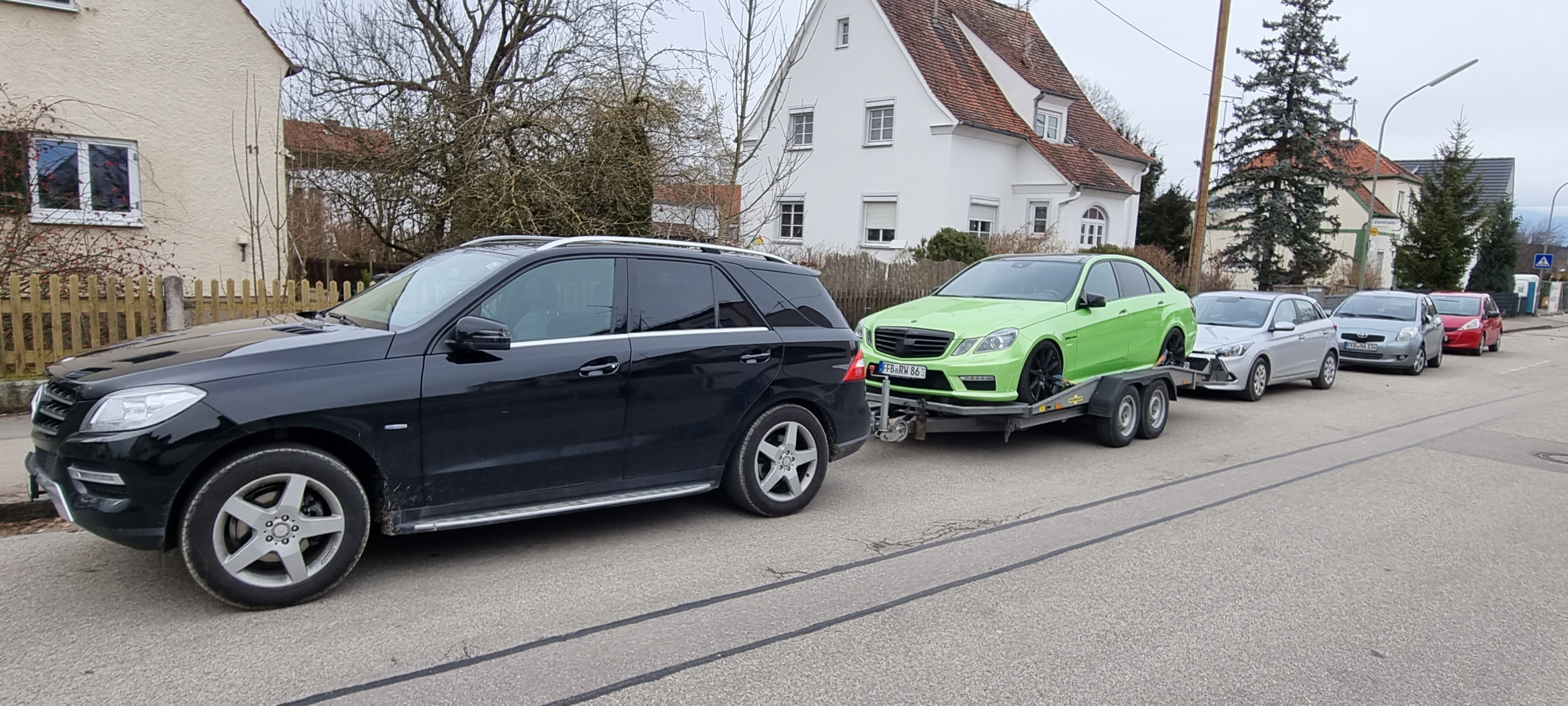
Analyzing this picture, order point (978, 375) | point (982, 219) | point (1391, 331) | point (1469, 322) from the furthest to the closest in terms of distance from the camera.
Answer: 1. point (982, 219)
2. point (1469, 322)
3. point (1391, 331)
4. point (978, 375)

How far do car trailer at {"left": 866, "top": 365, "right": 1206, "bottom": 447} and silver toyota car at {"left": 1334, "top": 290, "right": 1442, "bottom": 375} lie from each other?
9.49 meters

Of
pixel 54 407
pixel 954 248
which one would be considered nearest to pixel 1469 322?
pixel 954 248

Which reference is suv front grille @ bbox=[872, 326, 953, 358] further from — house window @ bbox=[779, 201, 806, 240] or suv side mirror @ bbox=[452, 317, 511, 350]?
house window @ bbox=[779, 201, 806, 240]

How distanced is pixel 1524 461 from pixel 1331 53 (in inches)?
1018

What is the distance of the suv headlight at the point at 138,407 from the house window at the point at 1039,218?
81.4 ft

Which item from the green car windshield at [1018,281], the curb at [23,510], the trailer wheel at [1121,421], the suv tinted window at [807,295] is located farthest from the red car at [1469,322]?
the curb at [23,510]

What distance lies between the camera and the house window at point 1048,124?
28516 millimetres

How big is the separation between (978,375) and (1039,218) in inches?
815

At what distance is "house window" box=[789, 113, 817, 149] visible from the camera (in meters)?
28.3

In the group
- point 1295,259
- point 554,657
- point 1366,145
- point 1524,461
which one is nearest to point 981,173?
point 1295,259

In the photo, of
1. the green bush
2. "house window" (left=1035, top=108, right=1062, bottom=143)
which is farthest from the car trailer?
"house window" (left=1035, top=108, right=1062, bottom=143)

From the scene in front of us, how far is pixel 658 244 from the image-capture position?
5.62m

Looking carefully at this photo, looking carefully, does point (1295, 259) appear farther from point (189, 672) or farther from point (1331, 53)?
point (189, 672)

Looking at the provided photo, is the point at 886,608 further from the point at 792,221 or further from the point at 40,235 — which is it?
the point at 792,221
